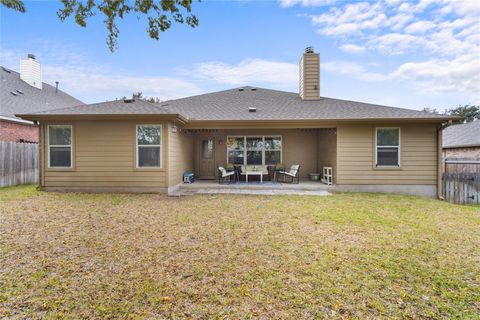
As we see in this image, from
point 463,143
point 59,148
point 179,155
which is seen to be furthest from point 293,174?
point 463,143

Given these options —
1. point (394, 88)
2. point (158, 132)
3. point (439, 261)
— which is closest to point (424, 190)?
point (439, 261)

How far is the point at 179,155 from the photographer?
361 inches

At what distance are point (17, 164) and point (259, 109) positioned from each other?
33.1 ft

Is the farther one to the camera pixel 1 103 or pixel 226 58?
pixel 226 58

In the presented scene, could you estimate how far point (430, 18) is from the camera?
905 cm

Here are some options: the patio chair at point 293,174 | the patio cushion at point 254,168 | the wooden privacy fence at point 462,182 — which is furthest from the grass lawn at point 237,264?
the patio cushion at point 254,168

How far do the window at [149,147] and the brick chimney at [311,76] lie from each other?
709 centimetres

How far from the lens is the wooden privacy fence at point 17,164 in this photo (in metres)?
9.27

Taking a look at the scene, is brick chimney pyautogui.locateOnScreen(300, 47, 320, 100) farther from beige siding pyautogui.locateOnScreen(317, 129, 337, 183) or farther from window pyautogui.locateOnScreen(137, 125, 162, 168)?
window pyautogui.locateOnScreen(137, 125, 162, 168)

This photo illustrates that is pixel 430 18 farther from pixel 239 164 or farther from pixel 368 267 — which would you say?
pixel 368 267

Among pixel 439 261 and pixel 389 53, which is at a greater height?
pixel 389 53

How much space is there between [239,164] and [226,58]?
27.4 ft

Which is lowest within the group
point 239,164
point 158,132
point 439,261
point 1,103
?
point 439,261

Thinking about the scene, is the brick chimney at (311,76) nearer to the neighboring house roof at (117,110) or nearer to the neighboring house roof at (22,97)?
the neighboring house roof at (117,110)
